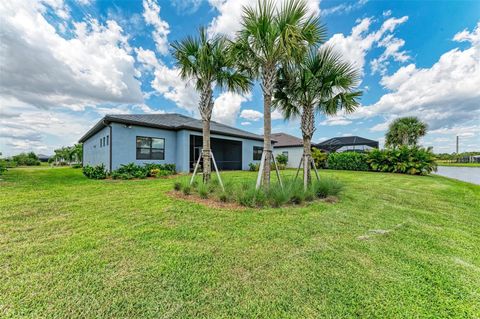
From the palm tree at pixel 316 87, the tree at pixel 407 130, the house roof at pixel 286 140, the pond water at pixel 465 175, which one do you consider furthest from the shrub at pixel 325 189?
the tree at pixel 407 130

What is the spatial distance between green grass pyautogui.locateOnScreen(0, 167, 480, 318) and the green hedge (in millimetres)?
14247

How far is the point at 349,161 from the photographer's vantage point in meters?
19.6

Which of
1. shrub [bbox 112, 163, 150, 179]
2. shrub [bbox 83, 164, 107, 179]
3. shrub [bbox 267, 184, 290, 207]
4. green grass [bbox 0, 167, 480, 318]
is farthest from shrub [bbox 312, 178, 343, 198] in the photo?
shrub [bbox 83, 164, 107, 179]

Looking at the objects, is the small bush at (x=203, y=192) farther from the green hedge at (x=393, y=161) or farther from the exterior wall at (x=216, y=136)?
the green hedge at (x=393, y=161)

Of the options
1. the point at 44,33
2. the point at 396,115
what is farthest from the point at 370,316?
the point at 396,115

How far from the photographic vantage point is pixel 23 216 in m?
4.26

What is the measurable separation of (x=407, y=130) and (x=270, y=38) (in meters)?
25.9

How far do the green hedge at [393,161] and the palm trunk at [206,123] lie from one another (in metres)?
17.5

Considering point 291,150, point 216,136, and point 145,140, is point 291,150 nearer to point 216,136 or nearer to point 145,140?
point 216,136

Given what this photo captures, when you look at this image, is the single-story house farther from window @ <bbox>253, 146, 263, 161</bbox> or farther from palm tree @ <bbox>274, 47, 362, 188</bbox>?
palm tree @ <bbox>274, 47, 362, 188</bbox>

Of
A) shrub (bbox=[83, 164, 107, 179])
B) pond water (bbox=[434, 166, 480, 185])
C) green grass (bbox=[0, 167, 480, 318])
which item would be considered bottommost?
green grass (bbox=[0, 167, 480, 318])

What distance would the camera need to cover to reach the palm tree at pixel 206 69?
673 centimetres

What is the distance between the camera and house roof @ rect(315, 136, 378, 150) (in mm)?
25969

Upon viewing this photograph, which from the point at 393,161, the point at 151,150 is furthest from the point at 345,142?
the point at 151,150
